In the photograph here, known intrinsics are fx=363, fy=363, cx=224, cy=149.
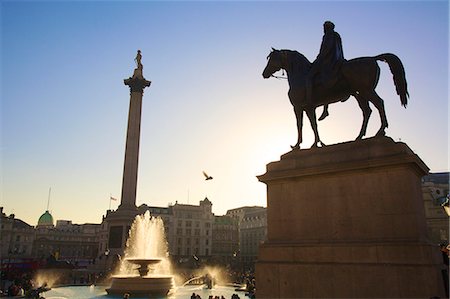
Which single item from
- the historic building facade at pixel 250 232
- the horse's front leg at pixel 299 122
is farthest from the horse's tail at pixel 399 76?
the historic building facade at pixel 250 232

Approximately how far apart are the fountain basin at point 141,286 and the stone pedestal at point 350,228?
1848 centimetres

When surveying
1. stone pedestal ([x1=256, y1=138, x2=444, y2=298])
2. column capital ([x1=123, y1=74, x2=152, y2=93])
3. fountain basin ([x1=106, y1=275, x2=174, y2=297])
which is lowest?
fountain basin ([x1=106, y1=275, x2=174, y2=297])

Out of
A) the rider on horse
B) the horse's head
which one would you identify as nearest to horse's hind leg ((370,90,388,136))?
the rider on horse

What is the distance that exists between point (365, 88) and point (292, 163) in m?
2.96

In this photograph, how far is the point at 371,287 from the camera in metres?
7.95

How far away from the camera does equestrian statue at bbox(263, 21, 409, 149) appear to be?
1021cm

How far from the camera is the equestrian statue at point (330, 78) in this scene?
1021 cm

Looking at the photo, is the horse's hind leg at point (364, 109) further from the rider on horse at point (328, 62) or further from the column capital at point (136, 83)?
the column capital at point (136, 83)

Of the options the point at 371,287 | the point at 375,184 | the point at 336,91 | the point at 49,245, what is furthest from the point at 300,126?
the point at 49,245

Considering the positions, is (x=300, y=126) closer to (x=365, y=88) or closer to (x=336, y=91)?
(x=336, y=91)

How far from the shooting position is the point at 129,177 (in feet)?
166

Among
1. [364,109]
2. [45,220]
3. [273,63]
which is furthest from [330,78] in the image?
[45,220]

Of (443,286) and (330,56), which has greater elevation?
(330,56)

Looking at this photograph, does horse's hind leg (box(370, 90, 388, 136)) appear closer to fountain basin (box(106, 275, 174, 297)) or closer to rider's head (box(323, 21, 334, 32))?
rider's head (box(323, 21, 334, 32))
